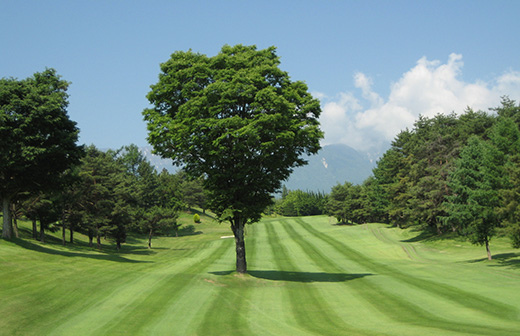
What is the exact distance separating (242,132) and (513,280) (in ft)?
83.2

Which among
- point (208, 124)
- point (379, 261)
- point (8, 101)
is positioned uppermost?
point (8, 101)

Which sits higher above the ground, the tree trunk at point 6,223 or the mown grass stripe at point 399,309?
the tree trunk at point 6,223

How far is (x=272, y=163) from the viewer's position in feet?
96.0

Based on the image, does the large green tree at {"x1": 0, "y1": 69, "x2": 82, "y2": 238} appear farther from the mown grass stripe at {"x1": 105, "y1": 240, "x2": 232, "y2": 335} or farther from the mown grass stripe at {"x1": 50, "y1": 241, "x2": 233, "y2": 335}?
the mown grass stripe at {"x1": 105, "y1": 240, "x2": 232, "y2": 335}

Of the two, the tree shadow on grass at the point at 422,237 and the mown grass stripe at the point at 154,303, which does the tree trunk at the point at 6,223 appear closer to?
the mown grass stripe at the point at 154,303

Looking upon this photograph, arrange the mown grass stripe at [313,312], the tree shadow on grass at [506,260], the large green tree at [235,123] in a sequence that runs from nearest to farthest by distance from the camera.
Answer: the mown grass stripe at [313,312] < the large green tree at [235,123] < the tree shadow on grass at [506,260]

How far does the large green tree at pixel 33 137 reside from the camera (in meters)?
32.0

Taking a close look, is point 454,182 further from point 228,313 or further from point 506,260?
point 228,313

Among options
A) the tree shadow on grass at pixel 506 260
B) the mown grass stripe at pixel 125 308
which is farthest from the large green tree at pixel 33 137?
the tree shadow on grass at pixel 506 260

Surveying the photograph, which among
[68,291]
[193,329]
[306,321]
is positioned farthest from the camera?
[68,291]

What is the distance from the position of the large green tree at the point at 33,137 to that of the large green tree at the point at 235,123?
30.9ft

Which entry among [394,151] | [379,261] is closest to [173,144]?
[379,261]

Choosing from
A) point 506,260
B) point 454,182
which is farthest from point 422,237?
point 506,260

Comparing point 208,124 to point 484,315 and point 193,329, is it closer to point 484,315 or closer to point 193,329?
point 193,329
